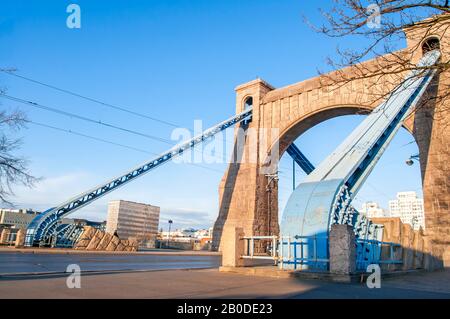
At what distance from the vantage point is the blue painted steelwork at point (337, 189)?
395 inches

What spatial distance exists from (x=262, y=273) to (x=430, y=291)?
3.98 m

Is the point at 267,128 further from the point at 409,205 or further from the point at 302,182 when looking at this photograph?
the point at 409,205

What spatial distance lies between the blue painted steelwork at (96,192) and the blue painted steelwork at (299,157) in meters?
6.03

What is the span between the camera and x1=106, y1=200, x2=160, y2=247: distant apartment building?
13250 cm

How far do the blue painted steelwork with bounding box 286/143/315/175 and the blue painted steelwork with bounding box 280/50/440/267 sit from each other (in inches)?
748

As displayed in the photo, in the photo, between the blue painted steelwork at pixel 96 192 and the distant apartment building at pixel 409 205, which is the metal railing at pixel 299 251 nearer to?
the blue painted steelwork at pixel 96 192

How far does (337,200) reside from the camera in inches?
404

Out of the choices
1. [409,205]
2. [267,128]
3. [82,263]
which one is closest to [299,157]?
[267,128]

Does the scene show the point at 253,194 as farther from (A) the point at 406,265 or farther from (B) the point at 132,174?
(A) the point at 406,265

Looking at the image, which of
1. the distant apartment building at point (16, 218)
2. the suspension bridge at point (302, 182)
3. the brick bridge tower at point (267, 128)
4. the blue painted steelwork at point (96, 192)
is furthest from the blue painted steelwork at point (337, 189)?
the distant apartment building at point (16, 218)

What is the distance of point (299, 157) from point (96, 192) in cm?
1940

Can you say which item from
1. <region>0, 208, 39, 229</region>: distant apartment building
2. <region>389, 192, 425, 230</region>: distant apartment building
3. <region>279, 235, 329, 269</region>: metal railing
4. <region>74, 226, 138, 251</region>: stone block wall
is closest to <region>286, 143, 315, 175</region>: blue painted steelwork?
<region>74, 226, 138, 251</region>: stone block wall

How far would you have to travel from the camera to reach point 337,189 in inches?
406
